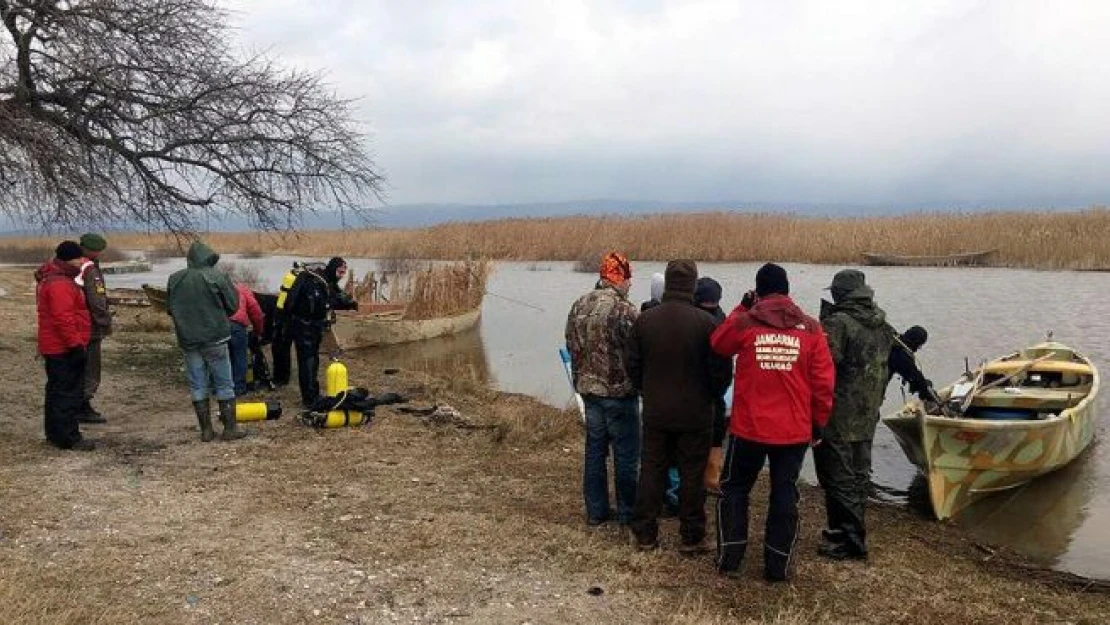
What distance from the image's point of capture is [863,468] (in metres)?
5.82

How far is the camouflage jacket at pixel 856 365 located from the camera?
5.66 metres

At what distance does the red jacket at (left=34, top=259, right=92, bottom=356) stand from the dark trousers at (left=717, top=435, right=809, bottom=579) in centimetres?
548

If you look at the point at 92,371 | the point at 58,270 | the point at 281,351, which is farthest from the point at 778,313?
the point at 281,351

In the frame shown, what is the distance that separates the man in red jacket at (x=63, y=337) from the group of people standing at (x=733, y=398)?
4.38m

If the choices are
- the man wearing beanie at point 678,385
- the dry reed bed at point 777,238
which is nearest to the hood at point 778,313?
the man wearing beanie at point 678,385

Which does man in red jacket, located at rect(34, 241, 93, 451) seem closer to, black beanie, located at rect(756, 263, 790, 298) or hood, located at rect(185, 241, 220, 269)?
hood, located at rect(185, 241, 220, 269)

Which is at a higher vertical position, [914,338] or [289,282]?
[289,282]

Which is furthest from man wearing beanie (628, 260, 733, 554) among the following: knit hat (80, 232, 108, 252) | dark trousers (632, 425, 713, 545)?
knit hat (80, 232, 108, 252)

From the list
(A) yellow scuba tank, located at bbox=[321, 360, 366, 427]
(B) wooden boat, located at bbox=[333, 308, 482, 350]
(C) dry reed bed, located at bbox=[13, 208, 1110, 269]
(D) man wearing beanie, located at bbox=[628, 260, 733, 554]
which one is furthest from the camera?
(C) dry reed bed, located at bbox=[13, 208, 1110, 269]

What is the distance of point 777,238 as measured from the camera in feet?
117

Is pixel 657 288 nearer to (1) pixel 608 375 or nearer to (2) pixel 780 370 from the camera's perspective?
(1) pixel 608 375

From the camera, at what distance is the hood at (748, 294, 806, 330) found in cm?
494

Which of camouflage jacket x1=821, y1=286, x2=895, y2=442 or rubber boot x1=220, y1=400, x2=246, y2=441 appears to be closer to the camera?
camouflage jacket x1=821, y1=286, x2=895, y2=442

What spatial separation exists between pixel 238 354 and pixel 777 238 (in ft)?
94.6
